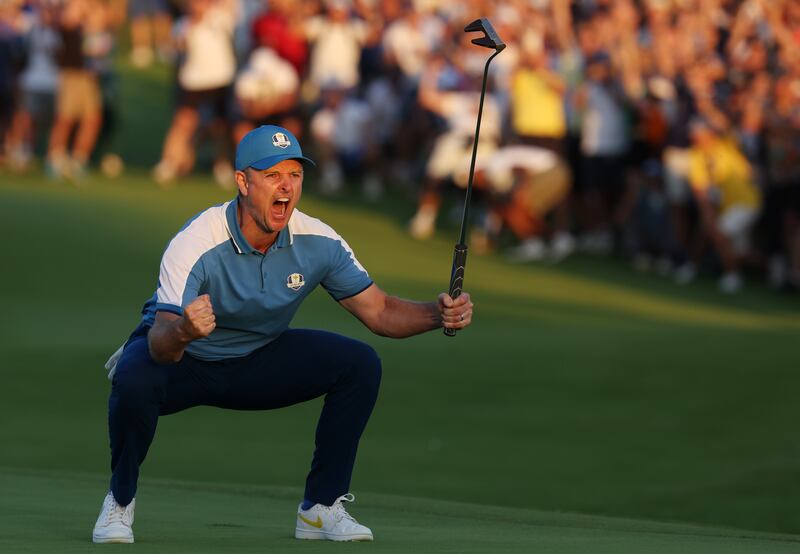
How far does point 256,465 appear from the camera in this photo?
10.3 m

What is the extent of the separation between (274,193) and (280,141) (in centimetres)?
19

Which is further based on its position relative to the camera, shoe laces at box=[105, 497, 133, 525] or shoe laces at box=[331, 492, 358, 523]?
shoe laces at box=[331, 492, 358, 523]

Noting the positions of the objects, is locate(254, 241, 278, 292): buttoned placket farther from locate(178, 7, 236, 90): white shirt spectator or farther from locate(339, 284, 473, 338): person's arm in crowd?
locate(178, 7, 236, 90): white shirt spectator

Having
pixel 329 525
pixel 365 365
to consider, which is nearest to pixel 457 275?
pixel 365 365

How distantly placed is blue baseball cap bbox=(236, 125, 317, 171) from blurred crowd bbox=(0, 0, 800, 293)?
1098 cm

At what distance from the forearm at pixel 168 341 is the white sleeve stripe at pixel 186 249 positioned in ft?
0.35

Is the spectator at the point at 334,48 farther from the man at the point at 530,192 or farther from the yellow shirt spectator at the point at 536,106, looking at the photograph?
the yellow shirt spectator at the point at 536,106

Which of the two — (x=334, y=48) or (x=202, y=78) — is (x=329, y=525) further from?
(x=334, y=48)

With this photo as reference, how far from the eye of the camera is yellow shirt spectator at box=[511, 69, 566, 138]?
60.5 feet

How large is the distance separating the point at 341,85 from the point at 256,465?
39.8 ft

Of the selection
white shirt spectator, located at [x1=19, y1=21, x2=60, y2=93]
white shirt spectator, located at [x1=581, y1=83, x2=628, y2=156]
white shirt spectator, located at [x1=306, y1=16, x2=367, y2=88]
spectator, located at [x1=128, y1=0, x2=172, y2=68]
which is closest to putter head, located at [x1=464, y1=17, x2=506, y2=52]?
white shirt spectator, located at [x1=581, y1=83, x2=628, y2=156]

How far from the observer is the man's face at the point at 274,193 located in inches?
236

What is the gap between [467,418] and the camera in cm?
1169

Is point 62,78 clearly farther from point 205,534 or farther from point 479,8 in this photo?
point 205,534
